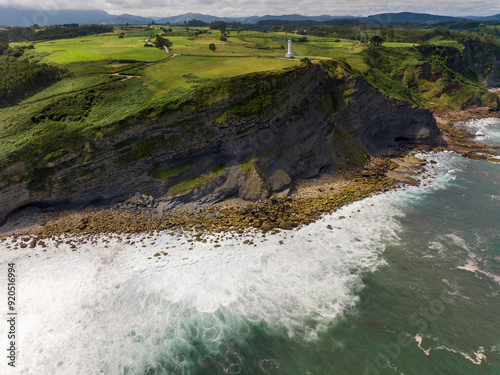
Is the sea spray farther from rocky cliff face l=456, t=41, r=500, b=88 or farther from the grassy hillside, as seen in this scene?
rocky cliff face l=456, t=41, r=500, b=88

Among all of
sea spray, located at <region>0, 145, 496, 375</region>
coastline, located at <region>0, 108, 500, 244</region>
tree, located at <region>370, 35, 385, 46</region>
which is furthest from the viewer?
tree, located at <region>370, 35, 385, 46</region>

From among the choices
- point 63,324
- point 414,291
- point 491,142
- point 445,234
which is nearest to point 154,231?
point 63,324

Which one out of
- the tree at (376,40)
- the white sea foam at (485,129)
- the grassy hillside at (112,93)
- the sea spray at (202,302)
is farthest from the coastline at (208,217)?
the tree at (376,40)

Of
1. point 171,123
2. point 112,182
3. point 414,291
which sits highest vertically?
point 171,123

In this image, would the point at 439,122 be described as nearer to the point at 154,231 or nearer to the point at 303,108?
the point at 303,108

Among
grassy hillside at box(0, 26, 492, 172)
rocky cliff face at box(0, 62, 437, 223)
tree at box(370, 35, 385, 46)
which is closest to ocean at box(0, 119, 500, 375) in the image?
rocky cliff face at box(0, 62, 437, 223)

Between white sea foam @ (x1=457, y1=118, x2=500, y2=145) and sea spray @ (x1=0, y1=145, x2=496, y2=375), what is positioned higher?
white sea foam @ (x1=457, y1=118, x2=500, y2=145)

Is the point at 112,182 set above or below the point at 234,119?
below
